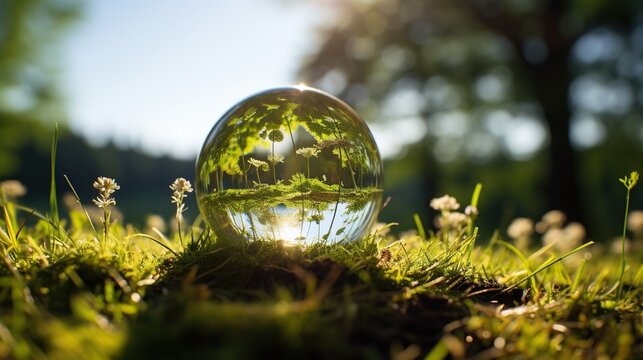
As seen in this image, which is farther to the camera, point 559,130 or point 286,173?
point 559,130

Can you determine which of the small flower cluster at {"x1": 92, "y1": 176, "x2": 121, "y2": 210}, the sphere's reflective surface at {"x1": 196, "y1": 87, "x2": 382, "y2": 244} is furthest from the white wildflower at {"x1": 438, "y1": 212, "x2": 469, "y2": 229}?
the small flower cluster at {"x1": 92, "y1": 176, "x2": 121, "y2": 210}

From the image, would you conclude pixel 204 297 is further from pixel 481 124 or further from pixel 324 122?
pixel 481 124

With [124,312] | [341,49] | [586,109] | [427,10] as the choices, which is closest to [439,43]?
[427,10]

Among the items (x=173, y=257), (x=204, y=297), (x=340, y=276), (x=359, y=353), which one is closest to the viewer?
(x=359, y=353)

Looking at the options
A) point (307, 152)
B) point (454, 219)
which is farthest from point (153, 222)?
point (454, 219)

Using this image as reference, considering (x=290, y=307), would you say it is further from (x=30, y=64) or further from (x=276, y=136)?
(x=30, y=64)

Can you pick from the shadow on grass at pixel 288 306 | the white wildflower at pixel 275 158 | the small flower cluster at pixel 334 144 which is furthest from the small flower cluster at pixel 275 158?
the shadow on grass at pixel 288 306
